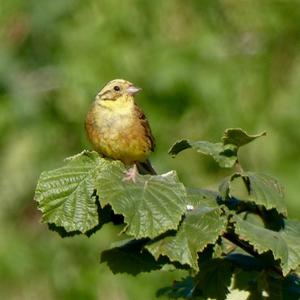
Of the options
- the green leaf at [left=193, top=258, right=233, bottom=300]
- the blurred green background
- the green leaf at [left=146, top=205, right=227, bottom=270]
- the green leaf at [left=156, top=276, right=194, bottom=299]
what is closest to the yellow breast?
the green leaf at [left=156, top=276, right=194, bottom=299]

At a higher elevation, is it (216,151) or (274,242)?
(216,151)

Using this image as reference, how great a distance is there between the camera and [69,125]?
8414 millimetres

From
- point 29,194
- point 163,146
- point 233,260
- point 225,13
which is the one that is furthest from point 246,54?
point 233,260

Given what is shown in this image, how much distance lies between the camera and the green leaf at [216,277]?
3240 mm

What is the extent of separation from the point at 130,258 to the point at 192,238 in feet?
1.26

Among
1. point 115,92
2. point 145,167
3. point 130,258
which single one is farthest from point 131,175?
point 115,92

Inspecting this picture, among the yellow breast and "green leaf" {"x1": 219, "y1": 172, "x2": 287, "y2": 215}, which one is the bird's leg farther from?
the yellow breast

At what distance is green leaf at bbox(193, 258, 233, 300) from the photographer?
324cm

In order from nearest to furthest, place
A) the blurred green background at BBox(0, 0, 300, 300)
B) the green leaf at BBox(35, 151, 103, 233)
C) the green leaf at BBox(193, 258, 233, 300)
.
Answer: the green leaf at BBox(35, 151, 103, 233) < the green leaf at BBox(193, 258, 233, 300) < the blurred green background at BBox(0, 0, 300, 300)

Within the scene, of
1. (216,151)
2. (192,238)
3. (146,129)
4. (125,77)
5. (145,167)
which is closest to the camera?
(192,238)

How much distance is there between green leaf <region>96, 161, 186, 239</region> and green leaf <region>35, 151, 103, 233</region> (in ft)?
0.26

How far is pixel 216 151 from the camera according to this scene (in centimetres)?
330

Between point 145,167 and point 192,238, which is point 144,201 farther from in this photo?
point 145,167

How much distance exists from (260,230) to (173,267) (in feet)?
0.91
